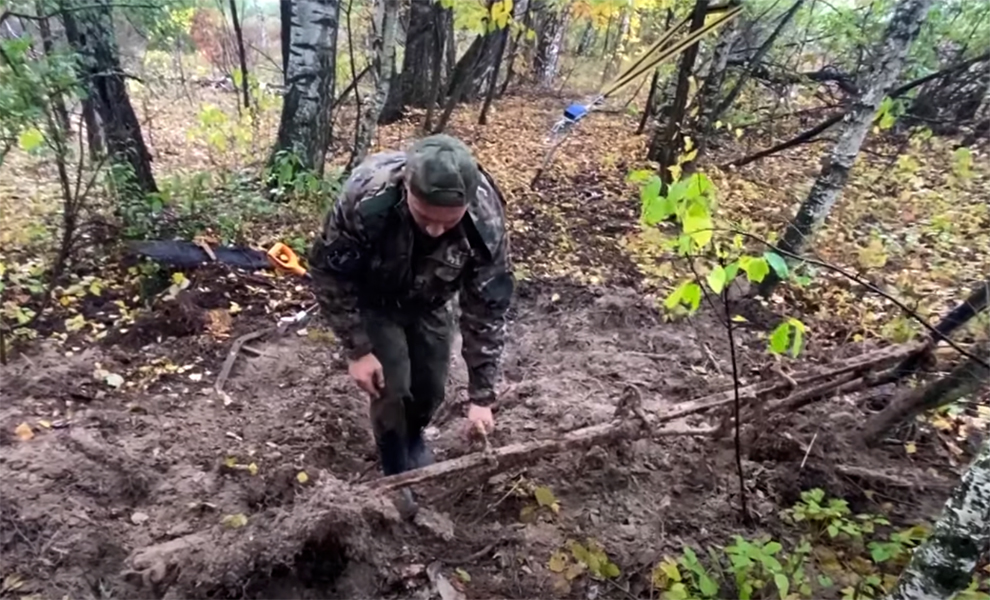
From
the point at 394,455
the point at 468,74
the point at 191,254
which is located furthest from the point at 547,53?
the point at 394,455

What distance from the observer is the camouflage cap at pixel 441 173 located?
7.76 feet

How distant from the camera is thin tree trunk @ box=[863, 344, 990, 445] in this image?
3.05m

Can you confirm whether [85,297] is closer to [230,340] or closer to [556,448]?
[230,340]

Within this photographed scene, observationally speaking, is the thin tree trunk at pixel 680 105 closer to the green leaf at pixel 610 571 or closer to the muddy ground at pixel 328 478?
the muddy ground at pixel 328 478

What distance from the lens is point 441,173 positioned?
2.36 m

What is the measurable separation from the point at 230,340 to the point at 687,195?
3.51m

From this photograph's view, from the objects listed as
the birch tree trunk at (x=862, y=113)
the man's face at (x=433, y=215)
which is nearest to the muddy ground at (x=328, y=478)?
the birch tree trunk at (x=862, y=113)

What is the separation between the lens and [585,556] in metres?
2.98

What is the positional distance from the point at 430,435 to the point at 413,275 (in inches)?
56.5

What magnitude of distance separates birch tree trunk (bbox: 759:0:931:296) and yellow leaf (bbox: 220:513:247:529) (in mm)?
3731

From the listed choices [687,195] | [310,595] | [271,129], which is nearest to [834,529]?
[687,195]

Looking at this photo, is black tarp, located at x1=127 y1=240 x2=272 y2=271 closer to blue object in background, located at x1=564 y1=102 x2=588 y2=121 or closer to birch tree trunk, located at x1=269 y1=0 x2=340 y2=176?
birch tree trunk, located at x1=269 y1=0 x2=340 y2=176

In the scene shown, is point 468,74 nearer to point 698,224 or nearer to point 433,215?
point 433,215

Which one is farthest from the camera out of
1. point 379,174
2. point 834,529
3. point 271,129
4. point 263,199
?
point 271,129
